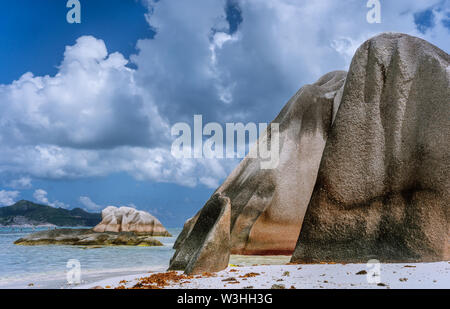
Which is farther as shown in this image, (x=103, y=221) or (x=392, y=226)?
(x=103, y=221)

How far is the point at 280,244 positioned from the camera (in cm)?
1072

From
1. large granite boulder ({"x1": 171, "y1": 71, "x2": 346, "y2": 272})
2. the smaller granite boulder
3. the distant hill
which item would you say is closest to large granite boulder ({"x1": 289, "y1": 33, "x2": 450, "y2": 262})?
large granite boulder ({"x1": 171, "y1": 71, "x2": 346, "y2": 272})

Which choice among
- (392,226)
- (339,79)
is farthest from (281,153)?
(392,226)

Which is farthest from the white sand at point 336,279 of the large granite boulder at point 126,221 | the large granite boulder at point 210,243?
the large granite boulder at point 126,221

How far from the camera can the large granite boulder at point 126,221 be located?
29309 millimetres

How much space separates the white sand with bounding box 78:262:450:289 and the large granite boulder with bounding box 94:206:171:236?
82.7 feet

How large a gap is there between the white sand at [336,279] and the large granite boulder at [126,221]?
2520 centimetres

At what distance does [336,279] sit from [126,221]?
2821 cm

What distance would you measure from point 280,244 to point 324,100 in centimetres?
432

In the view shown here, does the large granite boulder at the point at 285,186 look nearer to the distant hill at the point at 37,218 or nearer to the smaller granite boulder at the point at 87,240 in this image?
the smaller granite boulder at the point at 87,240

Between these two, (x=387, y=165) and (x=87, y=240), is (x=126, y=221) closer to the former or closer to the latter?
(x=87, y=240)

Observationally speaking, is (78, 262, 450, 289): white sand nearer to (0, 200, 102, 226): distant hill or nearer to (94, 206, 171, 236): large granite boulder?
(94, 206, 171, 236): large granite boulder

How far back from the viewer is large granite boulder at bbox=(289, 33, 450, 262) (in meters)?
5.71
